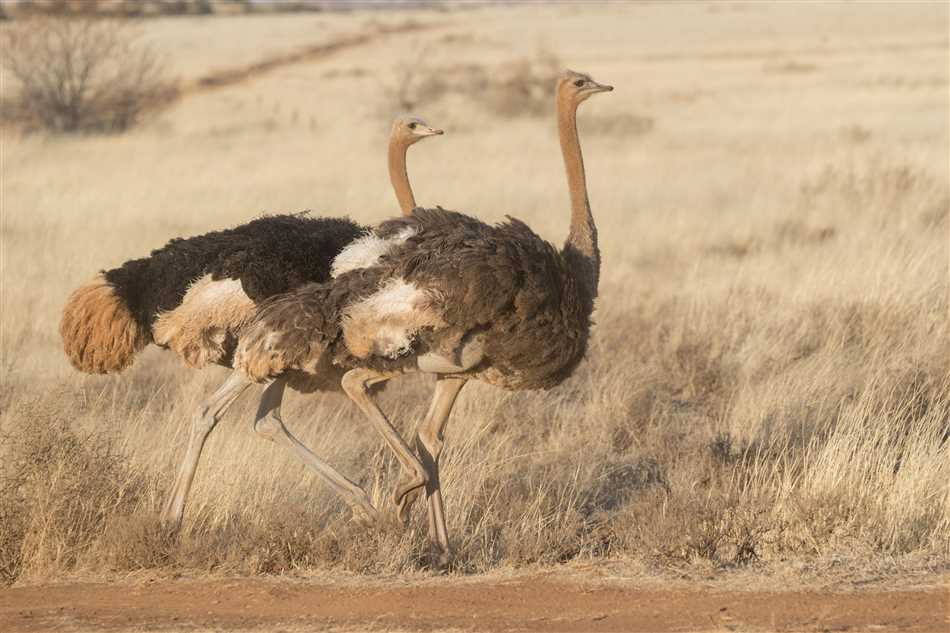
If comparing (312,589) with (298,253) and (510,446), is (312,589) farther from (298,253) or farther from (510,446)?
(510,446)

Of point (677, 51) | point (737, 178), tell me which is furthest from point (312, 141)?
point (677, 51)

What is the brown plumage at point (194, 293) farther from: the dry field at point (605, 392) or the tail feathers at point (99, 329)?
the dry field at point (605, 392)

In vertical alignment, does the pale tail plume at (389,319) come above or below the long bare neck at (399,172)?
below

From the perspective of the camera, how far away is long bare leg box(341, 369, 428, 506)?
5387 millimetres

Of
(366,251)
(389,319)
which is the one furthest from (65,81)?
(389,319)

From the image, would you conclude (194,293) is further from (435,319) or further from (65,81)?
(65,81)

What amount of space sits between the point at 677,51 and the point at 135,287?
49570mm

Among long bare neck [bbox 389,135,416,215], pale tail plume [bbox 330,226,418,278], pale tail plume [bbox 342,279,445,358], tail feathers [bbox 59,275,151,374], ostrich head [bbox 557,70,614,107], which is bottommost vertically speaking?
tail feathers [bbox 59,275,151,374]

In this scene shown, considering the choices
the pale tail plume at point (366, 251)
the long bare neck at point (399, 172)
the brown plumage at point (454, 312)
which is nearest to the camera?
the brown plumage at point (454, 312)

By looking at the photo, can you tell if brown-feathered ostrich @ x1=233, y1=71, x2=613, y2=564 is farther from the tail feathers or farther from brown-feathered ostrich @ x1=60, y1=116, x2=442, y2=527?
the tail feathers

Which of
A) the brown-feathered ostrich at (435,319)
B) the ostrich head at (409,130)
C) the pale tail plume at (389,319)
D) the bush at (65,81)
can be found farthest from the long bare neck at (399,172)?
the bush at (65,81)

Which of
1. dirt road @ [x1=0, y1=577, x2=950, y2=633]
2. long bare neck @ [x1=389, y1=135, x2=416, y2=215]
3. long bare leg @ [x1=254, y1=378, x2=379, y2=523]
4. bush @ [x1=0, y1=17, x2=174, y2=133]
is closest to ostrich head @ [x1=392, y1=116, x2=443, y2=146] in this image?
long bare neck @ [x1=389, y1=135, x2=416, y2=215]

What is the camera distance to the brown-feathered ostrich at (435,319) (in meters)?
5.11

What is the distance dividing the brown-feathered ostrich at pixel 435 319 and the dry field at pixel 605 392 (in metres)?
0.63
